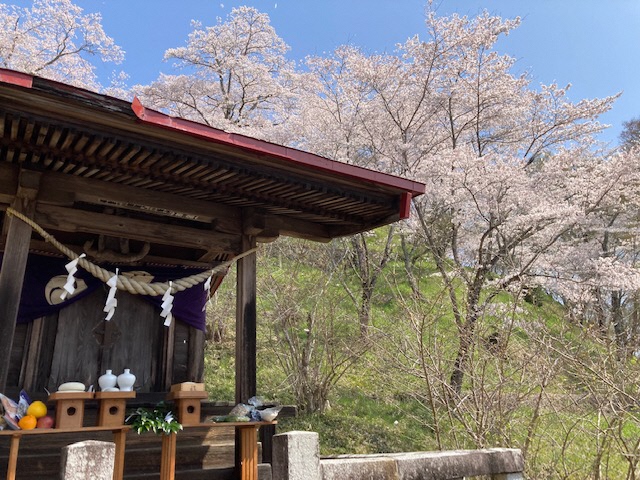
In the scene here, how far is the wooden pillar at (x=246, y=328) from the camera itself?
452 cm

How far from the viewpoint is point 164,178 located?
4039 millimetres

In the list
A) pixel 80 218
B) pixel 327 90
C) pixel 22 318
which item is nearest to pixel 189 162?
pixel 80 218

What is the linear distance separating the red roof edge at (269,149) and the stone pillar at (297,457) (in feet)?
7.02

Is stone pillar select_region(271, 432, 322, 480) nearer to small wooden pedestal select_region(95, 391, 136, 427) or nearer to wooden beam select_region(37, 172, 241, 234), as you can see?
small wooden pedestal select_region(95, 391, 136, 427)

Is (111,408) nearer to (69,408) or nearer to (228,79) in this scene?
(69,408)

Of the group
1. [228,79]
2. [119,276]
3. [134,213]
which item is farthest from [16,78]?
[228,79]

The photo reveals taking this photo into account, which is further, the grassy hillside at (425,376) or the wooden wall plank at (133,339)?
the grassy hillside at (425,376)

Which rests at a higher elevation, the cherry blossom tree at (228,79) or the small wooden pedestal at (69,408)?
the cherry blossom tree at (228,79)

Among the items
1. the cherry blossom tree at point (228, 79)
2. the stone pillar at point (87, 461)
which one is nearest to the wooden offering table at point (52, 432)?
the stone pillar at point (87, 461)

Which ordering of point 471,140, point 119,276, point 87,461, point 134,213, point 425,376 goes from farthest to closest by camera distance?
1. point 471,140
2. point 425,376
3. point 134,213
4. point 119,276
5. point 87,461

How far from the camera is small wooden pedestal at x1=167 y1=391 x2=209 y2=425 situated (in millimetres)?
3891

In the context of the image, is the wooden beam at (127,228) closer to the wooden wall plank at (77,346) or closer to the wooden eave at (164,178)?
the wooden eave at (164,178)

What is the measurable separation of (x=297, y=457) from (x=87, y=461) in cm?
106

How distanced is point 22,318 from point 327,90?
11789 mm
